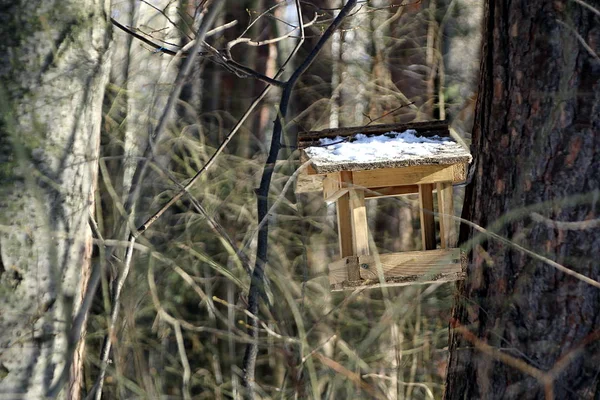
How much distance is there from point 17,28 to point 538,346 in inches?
72.2

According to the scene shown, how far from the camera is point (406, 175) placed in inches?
90.9

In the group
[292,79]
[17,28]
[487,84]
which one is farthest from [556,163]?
[17,28]

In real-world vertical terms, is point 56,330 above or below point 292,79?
below

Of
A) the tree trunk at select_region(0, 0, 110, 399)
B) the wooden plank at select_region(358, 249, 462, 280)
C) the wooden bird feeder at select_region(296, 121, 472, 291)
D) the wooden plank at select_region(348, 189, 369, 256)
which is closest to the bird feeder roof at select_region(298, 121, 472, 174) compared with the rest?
the wooden bird feeder at select_region(296, 121, 472, 291)

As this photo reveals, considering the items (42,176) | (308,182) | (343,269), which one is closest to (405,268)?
(343,269)

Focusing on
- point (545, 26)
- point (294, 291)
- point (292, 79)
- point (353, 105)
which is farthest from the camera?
point (353, 105)

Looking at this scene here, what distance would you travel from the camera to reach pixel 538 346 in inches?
94.4

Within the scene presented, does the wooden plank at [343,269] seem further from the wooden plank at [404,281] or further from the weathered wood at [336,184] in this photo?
the weathered wood at [336,184]

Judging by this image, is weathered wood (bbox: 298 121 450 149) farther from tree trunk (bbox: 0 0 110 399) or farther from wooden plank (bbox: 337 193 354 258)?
tree trunk (bbox: 0 0 110 399)

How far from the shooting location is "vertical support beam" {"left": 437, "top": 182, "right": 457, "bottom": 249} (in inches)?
89.6

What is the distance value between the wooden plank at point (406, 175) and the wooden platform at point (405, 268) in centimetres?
22

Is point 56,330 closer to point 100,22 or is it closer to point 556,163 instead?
point 100,22

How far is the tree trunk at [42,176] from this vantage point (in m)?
2.10

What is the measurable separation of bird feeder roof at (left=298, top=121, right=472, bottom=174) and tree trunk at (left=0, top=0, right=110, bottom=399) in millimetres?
693
